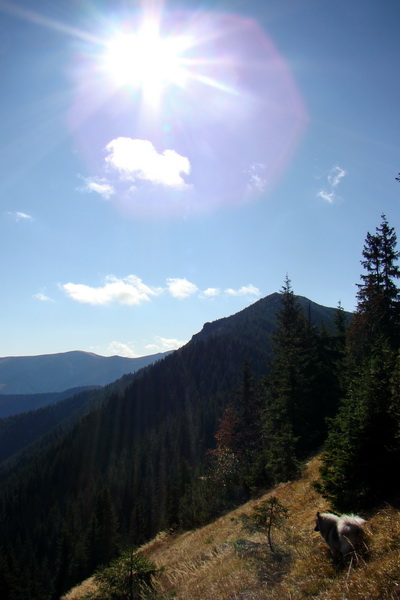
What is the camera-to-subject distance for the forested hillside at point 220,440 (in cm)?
1079

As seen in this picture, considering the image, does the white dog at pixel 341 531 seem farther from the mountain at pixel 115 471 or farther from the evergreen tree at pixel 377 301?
the mountain at pixel 115 471

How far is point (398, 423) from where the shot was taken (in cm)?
914

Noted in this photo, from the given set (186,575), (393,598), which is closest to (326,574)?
(393,598)

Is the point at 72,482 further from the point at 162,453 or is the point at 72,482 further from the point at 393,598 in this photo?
the point at 393,598

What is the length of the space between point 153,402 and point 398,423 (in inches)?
7124

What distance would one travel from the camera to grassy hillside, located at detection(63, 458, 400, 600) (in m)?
5.69

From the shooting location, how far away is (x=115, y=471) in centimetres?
12619

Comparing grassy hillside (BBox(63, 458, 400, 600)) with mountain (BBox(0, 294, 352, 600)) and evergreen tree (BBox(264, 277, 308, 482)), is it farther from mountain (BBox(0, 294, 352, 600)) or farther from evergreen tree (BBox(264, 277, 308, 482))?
mountain (BBox(0, 294, 352, 600))

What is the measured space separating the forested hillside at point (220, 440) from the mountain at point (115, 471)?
50 cm

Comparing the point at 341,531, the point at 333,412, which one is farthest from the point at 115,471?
the point at 341,531

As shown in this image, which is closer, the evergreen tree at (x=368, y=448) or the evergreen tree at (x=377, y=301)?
the evergreen tree at (x=368, y=448)

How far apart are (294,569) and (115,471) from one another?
451 feet

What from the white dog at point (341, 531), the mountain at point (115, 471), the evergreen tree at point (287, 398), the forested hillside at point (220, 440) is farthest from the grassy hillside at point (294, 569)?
the mountain at point (115, 471)

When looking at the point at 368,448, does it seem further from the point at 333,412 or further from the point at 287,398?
the point at 333,412
